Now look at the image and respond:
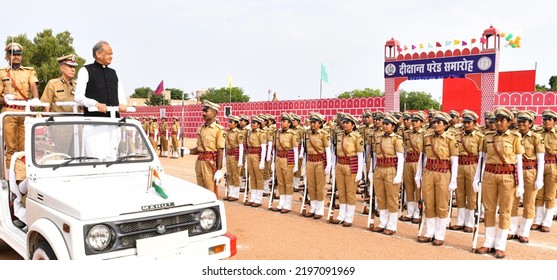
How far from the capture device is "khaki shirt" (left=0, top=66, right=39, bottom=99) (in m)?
6.95

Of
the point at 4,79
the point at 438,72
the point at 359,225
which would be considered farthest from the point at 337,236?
the point at 438,72

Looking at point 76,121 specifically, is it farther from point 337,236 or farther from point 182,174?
point 182,174

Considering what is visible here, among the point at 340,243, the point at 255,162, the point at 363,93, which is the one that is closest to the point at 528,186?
the point at 340,243

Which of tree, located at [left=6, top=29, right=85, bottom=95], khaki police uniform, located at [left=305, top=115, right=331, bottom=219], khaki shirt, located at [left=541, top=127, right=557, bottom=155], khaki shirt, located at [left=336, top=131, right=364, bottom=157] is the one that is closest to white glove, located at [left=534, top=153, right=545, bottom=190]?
khaki shirt, located at [left=541, top=127, right=557, bottom=155]

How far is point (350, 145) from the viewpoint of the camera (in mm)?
7914

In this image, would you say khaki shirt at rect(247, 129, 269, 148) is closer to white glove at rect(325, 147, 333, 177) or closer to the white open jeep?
white glove at rect(325, 147, 333, 177)

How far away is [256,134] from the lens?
10.3 meters

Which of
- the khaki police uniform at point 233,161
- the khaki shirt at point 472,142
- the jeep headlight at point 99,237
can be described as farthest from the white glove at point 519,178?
the khaki police uniform at point 233,161

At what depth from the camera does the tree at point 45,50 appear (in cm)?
3234

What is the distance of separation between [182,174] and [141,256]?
1086cm

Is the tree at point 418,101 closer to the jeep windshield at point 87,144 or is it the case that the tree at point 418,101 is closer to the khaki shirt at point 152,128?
the khaki shirt at point 152,128

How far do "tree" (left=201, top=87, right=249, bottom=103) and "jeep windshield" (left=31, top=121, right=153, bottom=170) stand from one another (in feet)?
250

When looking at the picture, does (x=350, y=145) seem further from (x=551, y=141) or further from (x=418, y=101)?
(x=418, y=101)

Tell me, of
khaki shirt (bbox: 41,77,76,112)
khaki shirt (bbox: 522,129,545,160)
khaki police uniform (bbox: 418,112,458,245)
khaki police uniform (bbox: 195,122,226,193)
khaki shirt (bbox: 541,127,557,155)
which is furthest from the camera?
khaki shirt (bbox: 541,127,557,155)
